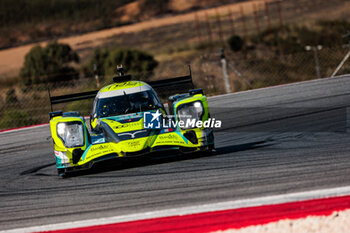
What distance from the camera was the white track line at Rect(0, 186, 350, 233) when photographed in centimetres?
446

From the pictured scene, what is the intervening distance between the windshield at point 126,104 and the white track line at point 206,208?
12.3ft

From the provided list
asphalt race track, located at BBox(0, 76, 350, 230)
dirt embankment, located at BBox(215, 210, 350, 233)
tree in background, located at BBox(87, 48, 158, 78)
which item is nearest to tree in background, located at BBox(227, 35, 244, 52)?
tree in background, located at BBox(87, 48, 158, 78)

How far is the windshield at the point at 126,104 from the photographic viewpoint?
27.7 feet

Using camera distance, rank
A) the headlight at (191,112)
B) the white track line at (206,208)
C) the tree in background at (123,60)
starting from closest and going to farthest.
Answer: the white track line at (206,208)
the headlight at (191,112)
the tree in background at (123,60)

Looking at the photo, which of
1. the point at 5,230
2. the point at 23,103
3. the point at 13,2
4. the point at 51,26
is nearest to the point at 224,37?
the point at 51,26

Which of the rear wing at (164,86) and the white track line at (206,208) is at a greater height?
the rear wing at (164,86)

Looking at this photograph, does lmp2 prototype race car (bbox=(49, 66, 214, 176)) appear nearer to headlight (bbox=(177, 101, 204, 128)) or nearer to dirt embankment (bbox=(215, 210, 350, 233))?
headlight (bbox=(177, 101, 204, 128))

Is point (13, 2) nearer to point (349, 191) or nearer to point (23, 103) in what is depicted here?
point (23, 103)

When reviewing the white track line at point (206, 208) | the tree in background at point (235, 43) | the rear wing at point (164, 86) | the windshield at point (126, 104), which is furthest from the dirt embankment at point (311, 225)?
the tree in background at point (235, 43)

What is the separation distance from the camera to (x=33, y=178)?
815 cm

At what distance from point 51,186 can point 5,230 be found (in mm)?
2192

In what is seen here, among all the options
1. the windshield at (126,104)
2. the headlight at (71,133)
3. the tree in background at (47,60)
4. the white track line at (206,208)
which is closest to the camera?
the white track line at (206,208)

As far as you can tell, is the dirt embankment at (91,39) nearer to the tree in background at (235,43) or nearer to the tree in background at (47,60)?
the tree in background at (47,60)

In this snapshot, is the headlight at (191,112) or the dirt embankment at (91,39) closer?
the headlight at (191,112)
